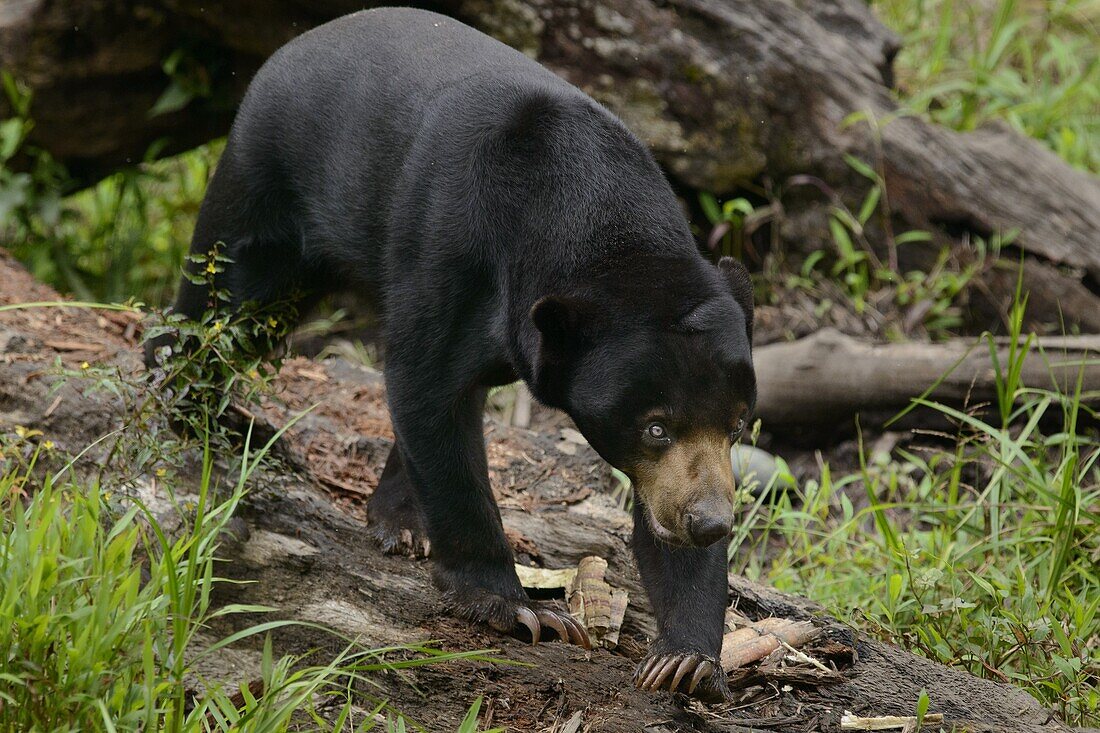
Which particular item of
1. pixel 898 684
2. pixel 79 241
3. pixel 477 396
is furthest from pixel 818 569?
pixel 79 241

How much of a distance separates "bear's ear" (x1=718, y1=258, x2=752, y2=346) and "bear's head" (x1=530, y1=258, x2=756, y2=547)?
12 centimetres

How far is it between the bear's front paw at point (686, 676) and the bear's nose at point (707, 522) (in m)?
0.43

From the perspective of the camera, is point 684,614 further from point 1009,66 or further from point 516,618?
point 1009,66

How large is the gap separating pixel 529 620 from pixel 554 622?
0.09 m

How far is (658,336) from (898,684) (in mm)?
1358

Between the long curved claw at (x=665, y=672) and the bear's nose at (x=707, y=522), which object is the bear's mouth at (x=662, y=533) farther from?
the long curved claw at (x=665, y=672)

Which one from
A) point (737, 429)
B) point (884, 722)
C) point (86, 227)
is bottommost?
point (86, 227)

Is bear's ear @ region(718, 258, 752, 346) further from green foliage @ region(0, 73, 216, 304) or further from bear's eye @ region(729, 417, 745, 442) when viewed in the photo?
green foliage @ region(0, 73, 216, 304)

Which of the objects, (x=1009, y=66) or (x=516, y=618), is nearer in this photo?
(x=516, y=618)

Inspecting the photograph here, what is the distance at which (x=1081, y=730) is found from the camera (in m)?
3.37

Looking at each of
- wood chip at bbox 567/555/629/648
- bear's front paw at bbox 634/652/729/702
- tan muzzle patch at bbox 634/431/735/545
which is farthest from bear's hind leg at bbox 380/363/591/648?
tan muzzle patch at bbox 634/431/735/545

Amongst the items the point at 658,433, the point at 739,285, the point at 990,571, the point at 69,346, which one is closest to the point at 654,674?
the point at 658,433

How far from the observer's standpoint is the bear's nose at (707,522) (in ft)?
10.1

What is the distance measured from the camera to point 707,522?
10.1 ft
